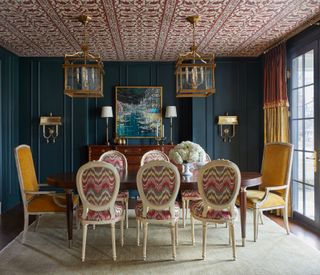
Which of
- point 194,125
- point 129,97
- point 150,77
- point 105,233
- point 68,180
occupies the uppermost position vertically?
point 150,77

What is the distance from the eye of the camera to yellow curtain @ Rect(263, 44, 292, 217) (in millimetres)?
5137

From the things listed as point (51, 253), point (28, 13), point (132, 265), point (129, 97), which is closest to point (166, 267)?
point (132, 265)

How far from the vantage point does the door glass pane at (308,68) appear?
181 inches

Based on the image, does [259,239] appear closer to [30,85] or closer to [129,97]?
[129,97]

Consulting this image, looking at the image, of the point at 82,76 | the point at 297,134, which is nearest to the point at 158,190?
the point at 82,76

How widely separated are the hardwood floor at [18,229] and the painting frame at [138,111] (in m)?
2.48

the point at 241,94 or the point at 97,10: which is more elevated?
the point at 97,10

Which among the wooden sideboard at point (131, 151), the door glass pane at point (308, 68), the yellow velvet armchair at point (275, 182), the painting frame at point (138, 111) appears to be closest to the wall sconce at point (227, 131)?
the wooden sideboard at point (131, 151)

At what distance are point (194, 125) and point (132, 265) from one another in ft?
12.1

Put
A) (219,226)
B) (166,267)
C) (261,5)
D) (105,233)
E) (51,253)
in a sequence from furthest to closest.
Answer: (219,226)
(105,233)
(261,5)
(51,253)
(166,267)

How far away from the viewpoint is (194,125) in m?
6.38

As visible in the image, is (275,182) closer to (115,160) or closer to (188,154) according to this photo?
(188,154)

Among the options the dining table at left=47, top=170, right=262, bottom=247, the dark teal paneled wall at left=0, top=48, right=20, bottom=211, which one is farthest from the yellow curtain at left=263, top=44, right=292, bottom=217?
the dark teal paneled wall at left=0, top=48, right=20, bottom=211

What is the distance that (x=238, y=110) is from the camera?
21.2ft
